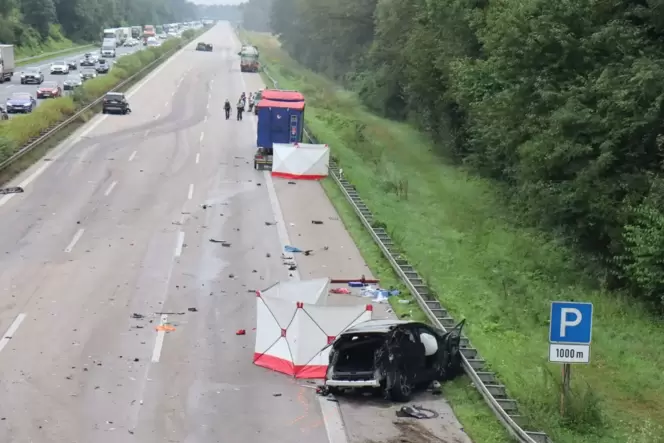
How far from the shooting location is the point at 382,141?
5169 cm

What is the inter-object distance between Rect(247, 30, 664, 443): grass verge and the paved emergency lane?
317 centimetres

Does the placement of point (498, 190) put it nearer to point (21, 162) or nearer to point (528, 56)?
point (528, 56)

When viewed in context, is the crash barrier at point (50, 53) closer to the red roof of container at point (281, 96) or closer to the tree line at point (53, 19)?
the tree line at point (53, 19)

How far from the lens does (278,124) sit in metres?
39.0

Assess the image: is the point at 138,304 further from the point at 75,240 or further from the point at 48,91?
the point at 48,91

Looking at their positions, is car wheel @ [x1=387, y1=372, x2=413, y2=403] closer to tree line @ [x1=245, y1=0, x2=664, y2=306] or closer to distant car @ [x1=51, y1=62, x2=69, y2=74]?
tree line @ [x1=245, y1=0, x2=664, y2=306]

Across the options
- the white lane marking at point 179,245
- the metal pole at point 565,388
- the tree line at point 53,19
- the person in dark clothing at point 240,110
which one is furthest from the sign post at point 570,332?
the tree line at point 53,19

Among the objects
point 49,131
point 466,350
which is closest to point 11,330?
point 466,350

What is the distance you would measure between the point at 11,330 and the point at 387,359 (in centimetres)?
721

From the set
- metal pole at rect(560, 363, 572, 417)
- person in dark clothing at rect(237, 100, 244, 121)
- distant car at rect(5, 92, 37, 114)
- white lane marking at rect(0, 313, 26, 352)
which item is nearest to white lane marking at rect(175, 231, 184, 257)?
white lane marking at rect(0, 313, 26, 352)

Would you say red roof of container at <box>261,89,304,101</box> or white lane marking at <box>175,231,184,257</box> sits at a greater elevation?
red roof of container at <box>261,89,304,101</box>

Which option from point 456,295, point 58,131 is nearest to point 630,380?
point 456,295

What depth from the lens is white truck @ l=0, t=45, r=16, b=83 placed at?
7638 centimetres

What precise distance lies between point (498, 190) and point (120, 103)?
26.4 meters
